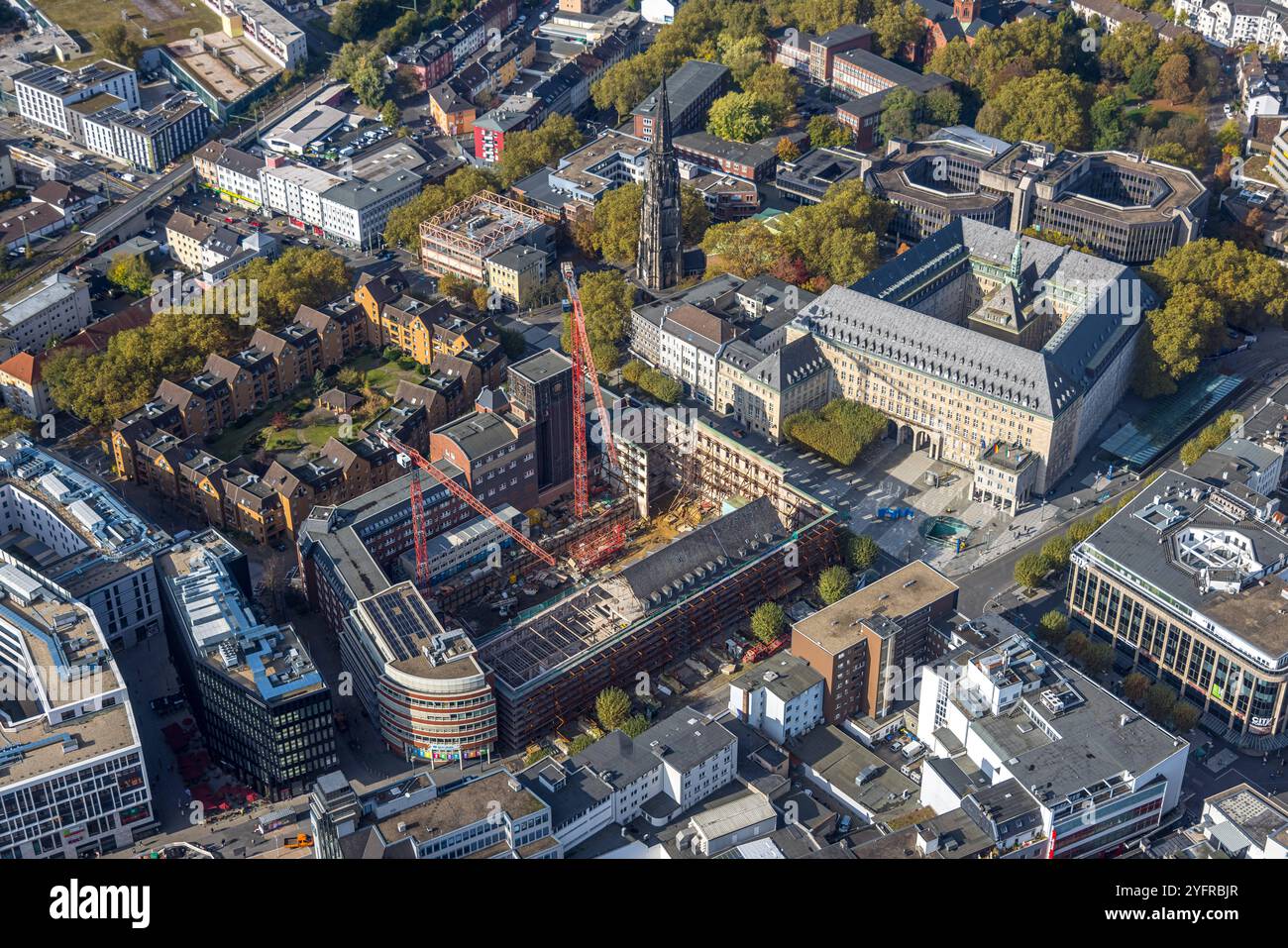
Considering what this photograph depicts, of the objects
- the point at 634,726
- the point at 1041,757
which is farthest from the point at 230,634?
the point at 1041,757

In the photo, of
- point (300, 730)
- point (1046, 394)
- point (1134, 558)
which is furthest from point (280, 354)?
point (1134, 558)

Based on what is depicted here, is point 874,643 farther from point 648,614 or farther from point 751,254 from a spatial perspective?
point 751,254

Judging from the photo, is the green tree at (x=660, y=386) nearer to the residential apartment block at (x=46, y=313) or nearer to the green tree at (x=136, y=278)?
the green tree at (x=136, y=278)

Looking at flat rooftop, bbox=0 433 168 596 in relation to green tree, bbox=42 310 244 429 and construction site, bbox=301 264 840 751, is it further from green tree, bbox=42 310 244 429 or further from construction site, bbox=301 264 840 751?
construction site, bbox=301 264 840 751

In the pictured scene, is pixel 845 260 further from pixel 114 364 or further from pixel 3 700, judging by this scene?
pixel 3 700

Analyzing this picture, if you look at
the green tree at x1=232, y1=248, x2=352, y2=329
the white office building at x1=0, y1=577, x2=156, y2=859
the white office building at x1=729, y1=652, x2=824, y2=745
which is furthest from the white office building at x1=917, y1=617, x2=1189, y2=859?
the green tree at x1=232, y1=248, x2=352, y2=329

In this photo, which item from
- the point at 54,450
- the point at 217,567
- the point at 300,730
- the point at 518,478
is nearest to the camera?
the point at 300,730

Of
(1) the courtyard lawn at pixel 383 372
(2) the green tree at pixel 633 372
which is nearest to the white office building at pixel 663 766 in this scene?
(2) the green tree at pixel 633 372
